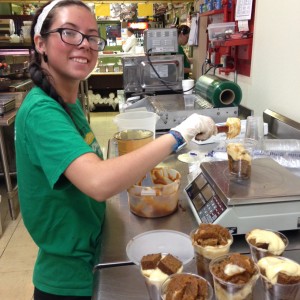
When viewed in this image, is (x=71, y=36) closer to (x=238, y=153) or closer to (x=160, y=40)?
(x=238, y=153)

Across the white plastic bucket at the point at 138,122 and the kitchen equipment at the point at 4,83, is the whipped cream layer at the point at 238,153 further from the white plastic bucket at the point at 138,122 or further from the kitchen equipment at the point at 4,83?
the kitchen equipment at the point at 4,83

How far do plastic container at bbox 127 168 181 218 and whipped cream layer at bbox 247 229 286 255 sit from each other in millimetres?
387

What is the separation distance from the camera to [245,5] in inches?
92.7

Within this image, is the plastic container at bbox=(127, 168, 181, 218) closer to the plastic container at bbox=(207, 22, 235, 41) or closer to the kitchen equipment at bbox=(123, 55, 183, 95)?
the plastic container at bbox=(207, 22, 235, 41)

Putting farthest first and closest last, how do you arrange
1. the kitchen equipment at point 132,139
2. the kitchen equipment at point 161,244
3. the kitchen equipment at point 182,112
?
the kitchen equipment at point 182,112 < the kitchen equipment at point 132,139 < the kitchen equipment at point 161,244

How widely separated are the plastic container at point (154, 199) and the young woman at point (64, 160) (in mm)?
135

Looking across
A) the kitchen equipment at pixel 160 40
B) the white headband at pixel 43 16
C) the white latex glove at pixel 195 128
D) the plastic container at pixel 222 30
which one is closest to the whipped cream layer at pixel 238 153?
the white latex glove at pixel 195 128

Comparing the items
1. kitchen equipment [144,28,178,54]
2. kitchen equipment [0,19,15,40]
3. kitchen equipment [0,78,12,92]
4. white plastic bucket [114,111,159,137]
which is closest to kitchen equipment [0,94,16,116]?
kitchen equipment [0,78,12,92]

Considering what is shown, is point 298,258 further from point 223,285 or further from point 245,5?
point 245,5

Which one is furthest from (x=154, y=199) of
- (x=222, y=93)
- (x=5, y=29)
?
(x=5, y=29)

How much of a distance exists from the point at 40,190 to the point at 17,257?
1.79m

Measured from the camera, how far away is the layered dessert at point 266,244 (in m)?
0.80

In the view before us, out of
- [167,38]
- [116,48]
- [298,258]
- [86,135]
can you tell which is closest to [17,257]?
[86,135]

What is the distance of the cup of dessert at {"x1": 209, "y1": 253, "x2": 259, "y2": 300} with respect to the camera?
0.68 metres
